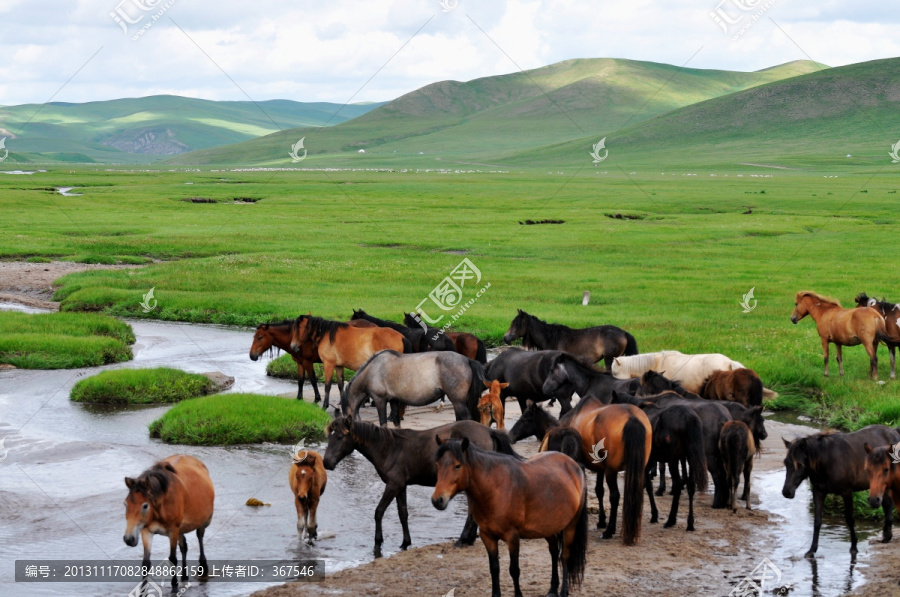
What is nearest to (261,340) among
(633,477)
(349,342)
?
(349,342)

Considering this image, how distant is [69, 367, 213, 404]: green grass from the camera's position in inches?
658

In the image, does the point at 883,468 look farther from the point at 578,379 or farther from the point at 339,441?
the point at 339,441

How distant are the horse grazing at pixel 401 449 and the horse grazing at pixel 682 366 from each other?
5.92 m

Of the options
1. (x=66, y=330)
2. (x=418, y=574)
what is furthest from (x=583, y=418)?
(x=66, y=330)

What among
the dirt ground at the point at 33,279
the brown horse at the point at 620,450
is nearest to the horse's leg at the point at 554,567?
the brown horse at the point at 620,450

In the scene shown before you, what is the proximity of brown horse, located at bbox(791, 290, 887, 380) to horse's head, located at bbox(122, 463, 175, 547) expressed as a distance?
44.7ft

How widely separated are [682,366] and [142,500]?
985 centimetres

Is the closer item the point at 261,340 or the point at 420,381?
the point at 420,381

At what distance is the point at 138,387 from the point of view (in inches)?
666

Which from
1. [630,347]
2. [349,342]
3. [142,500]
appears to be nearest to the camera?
[142,500]

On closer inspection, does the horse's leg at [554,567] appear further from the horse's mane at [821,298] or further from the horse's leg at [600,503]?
the horse's mane at [821,298]

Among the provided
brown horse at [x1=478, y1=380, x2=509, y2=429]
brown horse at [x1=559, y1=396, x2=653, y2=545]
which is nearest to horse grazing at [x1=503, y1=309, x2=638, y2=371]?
brown horse at [x1=478, y1=380, x2=509, y2=429]

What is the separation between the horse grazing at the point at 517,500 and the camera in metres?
7.41

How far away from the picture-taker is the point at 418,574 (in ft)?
28.0
